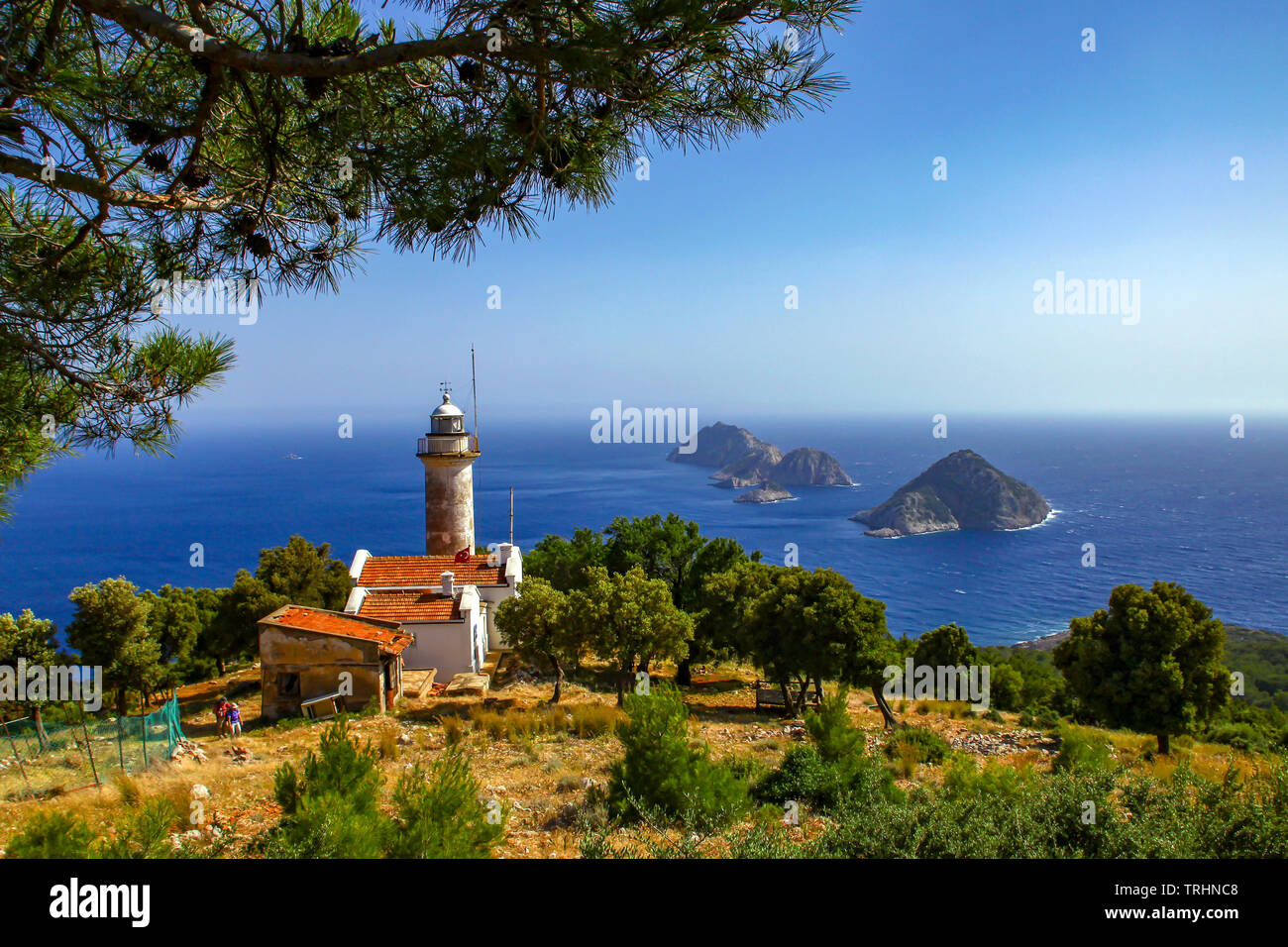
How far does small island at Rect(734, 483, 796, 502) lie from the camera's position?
5458 inches

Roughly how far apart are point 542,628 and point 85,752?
9830 millimetres

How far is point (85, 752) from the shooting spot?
11430 mm

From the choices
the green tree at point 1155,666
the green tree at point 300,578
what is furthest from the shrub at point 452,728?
the green tree at point 1155,666

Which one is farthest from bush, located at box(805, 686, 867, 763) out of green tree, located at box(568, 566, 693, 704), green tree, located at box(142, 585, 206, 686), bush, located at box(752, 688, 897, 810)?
green tree, located at box(142, 585, 206, 686)

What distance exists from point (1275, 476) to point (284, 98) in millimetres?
219910

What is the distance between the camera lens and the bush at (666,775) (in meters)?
8.19

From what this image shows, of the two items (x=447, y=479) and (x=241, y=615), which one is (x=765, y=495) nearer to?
(x=447, y=479)

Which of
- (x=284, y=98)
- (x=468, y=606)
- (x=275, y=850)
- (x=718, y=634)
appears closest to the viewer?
(x=284, y=98)

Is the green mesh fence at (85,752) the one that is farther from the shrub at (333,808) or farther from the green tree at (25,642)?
the green tree at (25,642)

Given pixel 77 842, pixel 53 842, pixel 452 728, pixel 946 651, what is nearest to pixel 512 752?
pixel 452 728

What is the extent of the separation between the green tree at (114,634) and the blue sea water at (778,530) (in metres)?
59.4

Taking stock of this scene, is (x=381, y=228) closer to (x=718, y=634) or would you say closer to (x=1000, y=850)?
(x=1000, y=850)
